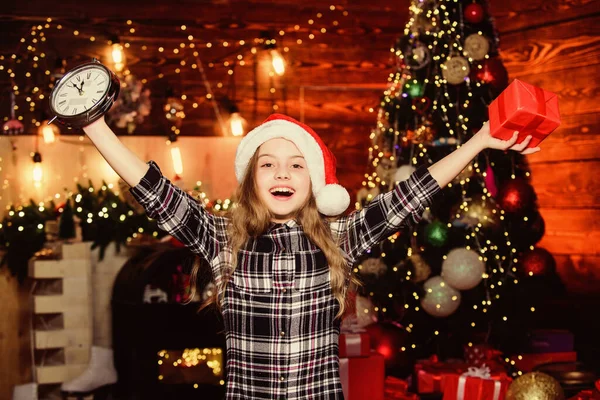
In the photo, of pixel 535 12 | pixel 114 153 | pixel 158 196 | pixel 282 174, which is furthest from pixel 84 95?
pixel 535 12

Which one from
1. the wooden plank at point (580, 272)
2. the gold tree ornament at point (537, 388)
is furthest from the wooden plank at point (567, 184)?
the gold tree ornament at point (537, 388)

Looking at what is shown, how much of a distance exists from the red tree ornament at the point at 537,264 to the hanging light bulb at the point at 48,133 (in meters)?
2.87

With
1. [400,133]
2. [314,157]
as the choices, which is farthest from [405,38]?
[314,157]

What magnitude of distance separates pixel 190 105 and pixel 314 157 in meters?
2.98

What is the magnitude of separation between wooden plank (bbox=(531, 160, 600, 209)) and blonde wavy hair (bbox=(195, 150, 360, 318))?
2.73 metres

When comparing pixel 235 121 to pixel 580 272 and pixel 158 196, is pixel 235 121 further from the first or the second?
pixel 158 196

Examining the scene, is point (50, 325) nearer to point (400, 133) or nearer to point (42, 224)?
point (42, 224)

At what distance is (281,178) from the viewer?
6.63 feet

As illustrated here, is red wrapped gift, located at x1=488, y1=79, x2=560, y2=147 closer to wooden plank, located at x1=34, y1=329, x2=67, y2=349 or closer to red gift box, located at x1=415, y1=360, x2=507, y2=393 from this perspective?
red gift box, located at x1=415, y1=360, x2=507, y2=393

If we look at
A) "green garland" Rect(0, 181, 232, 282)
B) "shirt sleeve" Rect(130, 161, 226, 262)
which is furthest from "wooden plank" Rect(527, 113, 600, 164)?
"shirt sleeve" Rect(130, 161, 226, 262)

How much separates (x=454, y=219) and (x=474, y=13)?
1117mm

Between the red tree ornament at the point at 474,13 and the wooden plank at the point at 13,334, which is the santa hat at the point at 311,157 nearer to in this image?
the red tree ornament at the point at 474,13

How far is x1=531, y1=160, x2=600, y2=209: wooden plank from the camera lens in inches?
169

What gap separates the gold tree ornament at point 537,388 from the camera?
Answer: 303 cm
